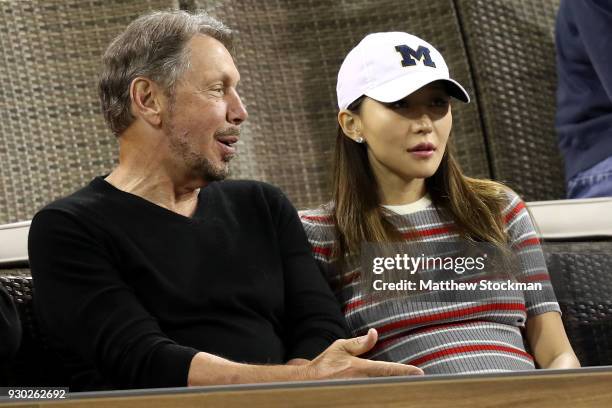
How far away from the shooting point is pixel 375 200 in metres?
1.52

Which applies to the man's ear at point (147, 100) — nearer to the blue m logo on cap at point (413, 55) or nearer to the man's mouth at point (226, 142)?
the man's mouth at point (226, 142)

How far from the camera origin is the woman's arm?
107 centimetres

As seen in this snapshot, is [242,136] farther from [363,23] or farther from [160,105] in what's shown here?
[160,105]

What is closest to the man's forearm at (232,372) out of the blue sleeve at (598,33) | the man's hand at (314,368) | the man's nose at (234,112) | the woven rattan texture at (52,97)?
the man's hand at (314,368)

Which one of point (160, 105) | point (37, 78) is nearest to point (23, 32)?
point (37, 78)

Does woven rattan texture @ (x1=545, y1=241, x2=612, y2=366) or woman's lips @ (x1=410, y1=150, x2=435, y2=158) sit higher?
woman's lips @ (x1=410, y1=150, x2=435, y2=158)

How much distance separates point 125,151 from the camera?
146 centimetres

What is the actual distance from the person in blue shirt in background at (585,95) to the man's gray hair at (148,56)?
99cm

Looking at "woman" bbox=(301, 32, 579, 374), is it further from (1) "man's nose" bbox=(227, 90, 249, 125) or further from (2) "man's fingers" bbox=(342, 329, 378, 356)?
(1) "man's nose" bbox=(227, 90, 249, 125)

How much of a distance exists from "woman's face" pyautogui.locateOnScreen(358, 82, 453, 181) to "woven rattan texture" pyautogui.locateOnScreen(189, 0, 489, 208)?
76cm

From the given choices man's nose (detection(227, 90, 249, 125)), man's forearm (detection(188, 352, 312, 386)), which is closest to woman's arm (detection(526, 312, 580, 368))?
man's forearm (detection(188, 352, 312, 386))

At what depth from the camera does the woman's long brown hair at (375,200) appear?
1405 mm

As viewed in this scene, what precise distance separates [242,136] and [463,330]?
1.08 meters

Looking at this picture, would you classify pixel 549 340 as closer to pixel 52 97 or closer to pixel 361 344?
pixel 361 344
